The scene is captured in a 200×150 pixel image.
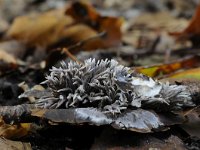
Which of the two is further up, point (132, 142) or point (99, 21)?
point (99, 21)

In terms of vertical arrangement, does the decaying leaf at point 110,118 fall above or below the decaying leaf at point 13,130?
above

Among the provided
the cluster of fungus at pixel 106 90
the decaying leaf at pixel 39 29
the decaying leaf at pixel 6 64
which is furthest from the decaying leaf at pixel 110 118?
the decaying leaf at pixel 39 29

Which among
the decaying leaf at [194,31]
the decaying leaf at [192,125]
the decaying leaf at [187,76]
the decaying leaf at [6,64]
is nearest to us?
the decaying leaf at [192,125]

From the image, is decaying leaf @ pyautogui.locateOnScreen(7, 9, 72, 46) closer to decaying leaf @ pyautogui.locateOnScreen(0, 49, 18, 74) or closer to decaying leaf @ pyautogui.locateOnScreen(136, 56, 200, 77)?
decaying leaf @ pyautogui.locateOnScreen(0, 49, 18, 74)

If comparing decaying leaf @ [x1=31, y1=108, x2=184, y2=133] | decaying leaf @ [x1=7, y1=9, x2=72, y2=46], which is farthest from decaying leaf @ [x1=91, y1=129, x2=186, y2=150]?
decaying leaf @ [x1=7, y1=9, x2=72, y2=46]

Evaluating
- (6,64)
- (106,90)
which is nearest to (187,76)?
(106,90)

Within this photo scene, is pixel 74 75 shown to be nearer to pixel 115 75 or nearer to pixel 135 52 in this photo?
pixel 115 75

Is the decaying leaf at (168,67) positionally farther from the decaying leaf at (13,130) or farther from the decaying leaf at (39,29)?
the decaying leaf at (39,29)

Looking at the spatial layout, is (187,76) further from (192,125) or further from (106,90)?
(106,90)
